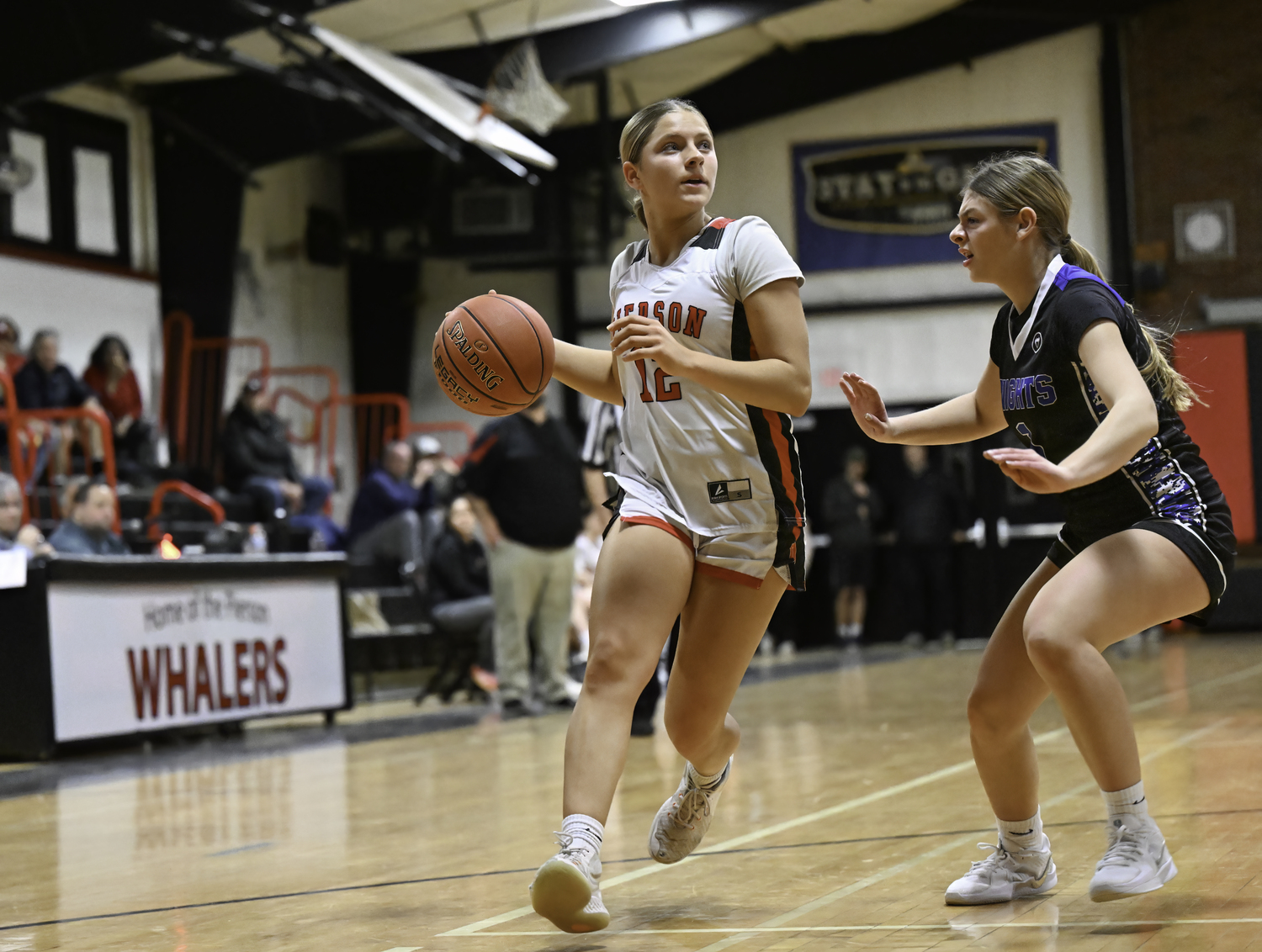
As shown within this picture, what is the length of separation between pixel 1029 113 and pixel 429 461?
782 cm

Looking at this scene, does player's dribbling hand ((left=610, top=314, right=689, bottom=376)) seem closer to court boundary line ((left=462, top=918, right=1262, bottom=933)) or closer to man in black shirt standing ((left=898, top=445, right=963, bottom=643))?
court boundary line ((left=462, top=918, right=1262, bottom=933))

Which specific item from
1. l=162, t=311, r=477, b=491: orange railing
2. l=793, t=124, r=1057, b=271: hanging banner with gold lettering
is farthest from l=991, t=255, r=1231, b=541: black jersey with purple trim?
l=793, t=124, r=1057, b=271: hanging banner with gold lettering

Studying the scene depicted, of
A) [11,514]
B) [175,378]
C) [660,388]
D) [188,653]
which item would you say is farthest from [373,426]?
[660,388]

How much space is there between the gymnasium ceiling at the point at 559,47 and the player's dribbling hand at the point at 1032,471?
10161 mm

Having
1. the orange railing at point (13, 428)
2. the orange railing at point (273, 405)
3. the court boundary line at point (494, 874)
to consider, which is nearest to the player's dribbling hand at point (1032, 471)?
the court boundary line at point (494, 874)

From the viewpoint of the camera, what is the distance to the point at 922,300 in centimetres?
1753

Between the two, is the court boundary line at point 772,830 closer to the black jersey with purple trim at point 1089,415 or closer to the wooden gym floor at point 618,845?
the wooden gym floor at point 618,845

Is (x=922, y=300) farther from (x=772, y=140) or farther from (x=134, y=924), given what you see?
(x=134, y=924)

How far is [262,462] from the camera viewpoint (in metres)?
14.1

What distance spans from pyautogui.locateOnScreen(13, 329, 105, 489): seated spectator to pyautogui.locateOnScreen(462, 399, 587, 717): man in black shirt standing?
4.17m

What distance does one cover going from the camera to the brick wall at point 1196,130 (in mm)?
16781

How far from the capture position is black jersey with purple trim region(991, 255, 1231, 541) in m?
3.26

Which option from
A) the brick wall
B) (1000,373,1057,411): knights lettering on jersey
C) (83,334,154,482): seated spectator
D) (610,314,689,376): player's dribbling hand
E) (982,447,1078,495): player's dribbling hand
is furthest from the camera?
the brick wall

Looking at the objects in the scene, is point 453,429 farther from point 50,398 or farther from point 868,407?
point 868,407
